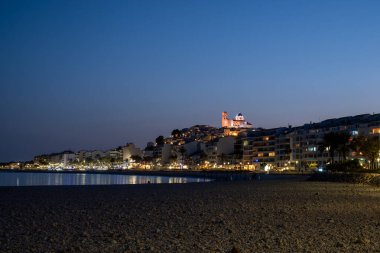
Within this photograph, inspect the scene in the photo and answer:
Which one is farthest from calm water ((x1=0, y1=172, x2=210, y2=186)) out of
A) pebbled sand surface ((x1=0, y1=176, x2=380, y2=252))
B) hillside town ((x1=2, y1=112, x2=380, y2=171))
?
pebbled sand surface ((x1=0, y1=176, x2=380, y2=252))

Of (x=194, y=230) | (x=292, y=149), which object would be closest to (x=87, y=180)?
(x=292, y=149)

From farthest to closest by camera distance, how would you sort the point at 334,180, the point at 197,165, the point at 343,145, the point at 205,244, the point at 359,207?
the point at 197,165, the point at 343,145, the point at 334,180, the point at 359,207, the point at 205,244

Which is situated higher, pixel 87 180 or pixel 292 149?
pixel 292 149

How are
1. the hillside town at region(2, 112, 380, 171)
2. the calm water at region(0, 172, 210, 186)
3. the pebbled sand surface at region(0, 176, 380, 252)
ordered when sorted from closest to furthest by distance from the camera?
the pebbled sand surface at region(0, 176, 380, 252), the calm water at region(0, 172, 210, 186), the hillside town at region(2, 112, 380, 171)

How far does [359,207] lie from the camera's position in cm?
2136

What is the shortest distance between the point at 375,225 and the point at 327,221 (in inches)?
61.7

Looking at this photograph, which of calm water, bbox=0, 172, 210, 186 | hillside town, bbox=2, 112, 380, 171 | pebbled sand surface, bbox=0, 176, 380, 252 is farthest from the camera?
hillside town, bbox=2, 112, 380, 171

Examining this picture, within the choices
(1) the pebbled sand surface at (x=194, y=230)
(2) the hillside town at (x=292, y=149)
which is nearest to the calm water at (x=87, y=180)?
(2) the hillside town at (x=292, y=149)

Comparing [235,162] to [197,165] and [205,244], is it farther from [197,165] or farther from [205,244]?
[205,244]

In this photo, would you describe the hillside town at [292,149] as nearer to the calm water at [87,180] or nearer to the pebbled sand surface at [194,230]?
the calm water at [87,180]

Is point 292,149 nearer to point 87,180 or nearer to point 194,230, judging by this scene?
point 87,180

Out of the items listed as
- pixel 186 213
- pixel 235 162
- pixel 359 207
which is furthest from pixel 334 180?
pixel 235 162

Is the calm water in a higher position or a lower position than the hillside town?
lower

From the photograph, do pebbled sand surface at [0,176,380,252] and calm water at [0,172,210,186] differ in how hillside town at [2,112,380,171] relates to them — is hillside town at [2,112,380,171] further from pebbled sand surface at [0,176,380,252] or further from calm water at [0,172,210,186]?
pebbled sand surface at [0,176,380,252]
